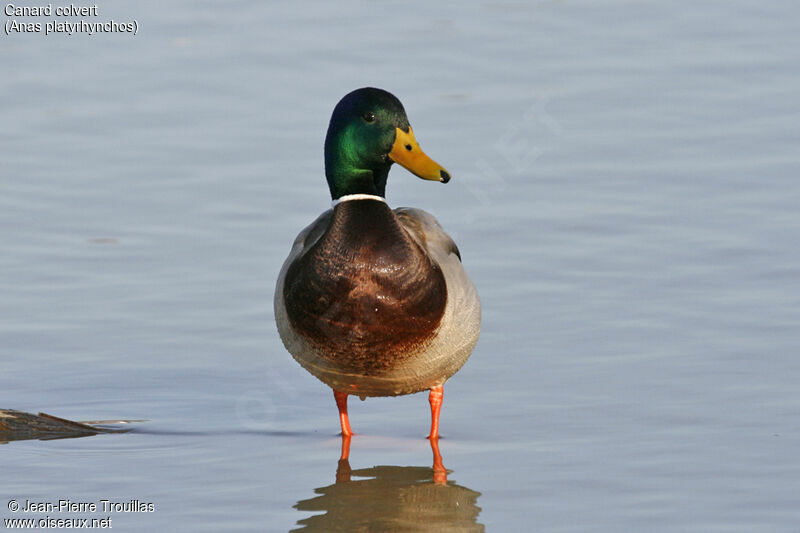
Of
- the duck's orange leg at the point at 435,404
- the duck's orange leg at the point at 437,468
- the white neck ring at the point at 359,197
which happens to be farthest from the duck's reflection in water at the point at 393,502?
the white neck ring at the point at 359,197

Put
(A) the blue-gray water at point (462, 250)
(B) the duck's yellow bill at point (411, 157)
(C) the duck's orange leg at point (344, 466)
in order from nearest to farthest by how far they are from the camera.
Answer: (A) the blue-gray water at point (462, 250), (C) the duck's orange leg at point (344, 466), (B) the duck's yellow bill at point (411, 157)

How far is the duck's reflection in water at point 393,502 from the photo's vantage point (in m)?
4.94

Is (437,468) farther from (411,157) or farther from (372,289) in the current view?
(411,157)

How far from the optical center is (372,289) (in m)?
5.45

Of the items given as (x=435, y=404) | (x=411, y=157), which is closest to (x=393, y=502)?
(x=435, y=404)

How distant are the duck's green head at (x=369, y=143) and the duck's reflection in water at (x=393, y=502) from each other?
3.37ft

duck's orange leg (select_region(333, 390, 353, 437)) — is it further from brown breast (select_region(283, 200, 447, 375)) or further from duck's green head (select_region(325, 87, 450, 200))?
duck's green head (select_region(325, 87, 450, 200))

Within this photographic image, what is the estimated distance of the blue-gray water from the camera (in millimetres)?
5281

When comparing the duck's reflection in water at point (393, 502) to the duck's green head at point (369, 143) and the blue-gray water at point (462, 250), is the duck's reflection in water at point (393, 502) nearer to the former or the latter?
the blue-gray water at point (462, 250)

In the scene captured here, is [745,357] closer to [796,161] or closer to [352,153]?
[352,153]

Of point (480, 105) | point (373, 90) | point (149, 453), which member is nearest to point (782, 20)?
point (480, 105)

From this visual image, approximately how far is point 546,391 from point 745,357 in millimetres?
839

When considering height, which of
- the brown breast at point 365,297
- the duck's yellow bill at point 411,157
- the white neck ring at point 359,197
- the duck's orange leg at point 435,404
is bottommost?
the duck's orange leg at point 435,404

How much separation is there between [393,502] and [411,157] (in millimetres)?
1305
